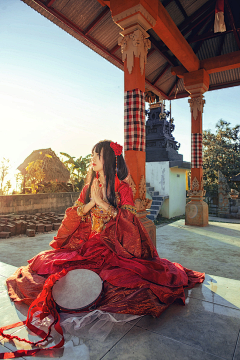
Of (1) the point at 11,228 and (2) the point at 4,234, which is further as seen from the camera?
(1) the point at 11,228

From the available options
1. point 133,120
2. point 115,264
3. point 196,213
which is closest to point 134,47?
point 133,120

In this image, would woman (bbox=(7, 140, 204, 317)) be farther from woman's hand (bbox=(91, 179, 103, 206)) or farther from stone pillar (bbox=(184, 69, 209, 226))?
stone pillar (bbox=(184, 69, 209, 226))

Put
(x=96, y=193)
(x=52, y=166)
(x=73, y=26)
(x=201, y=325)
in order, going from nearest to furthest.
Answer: (x=201, y=325) → (x=96, y=193) → (x=73, y=26) → (x=52, y=166)

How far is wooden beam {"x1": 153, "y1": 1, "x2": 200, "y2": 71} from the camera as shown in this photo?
13.8 ft

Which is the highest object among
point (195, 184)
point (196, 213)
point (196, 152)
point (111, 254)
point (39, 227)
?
point (196, 152)

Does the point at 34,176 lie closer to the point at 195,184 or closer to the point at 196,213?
the point at 195,184

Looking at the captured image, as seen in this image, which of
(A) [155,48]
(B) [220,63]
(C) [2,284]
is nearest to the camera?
(C) [2,284]

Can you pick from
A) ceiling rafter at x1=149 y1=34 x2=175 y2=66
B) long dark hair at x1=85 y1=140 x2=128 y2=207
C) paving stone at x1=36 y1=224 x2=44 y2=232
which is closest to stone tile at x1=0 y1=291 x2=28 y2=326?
long dark hair at x1=85 y1=140 x2=128 y2=207

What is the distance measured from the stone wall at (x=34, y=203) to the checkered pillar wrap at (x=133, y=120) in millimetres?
4581

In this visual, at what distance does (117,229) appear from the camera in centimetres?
236

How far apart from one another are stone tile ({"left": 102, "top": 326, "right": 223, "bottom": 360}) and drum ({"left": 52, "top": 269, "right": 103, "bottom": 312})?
0.40 meters

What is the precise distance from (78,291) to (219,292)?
5.05 feet

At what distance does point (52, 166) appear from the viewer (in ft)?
41.5

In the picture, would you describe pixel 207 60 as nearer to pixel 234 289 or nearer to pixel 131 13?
pixel 131 13
